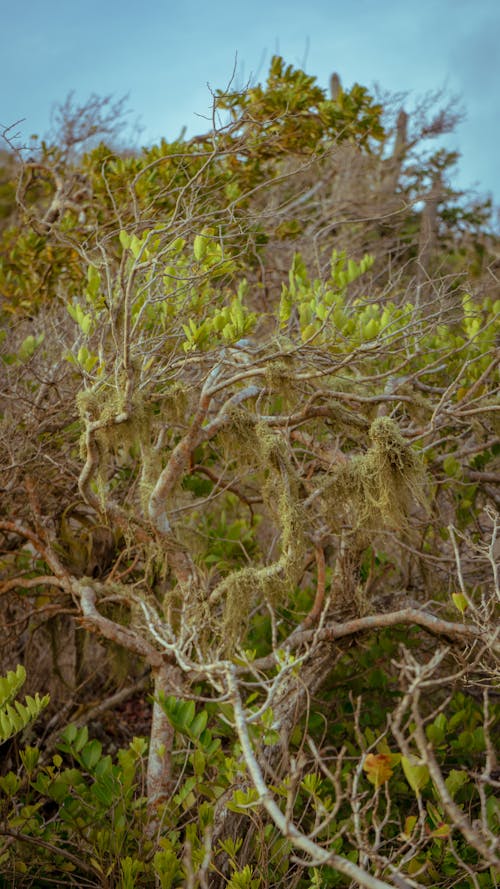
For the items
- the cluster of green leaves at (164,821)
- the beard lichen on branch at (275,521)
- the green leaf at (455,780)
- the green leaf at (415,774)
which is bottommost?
the green leaf at (455,780)

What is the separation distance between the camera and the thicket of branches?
131 inches

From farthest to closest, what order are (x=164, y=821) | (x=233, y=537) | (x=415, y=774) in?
(x=233, y=537), (x=164, y=821), (x=415, y=774)

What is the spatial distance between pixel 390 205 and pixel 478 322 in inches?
236

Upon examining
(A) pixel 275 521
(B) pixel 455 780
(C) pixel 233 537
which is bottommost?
(B) pixel 455 780

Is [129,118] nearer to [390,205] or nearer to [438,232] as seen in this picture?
[390,205]

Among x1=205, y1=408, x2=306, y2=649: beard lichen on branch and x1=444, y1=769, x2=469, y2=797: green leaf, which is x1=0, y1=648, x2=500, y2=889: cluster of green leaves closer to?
x1=444, y1=769, x2=469, y2=797: green leaf

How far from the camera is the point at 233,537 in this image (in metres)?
5.23

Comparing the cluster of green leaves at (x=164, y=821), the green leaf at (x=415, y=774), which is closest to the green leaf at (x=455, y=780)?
the cluster of green leaves at (x=164, y=821)

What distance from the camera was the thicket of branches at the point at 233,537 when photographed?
10.9 feet

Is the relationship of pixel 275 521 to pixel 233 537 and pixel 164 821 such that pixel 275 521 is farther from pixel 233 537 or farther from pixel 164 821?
pixel 164 821

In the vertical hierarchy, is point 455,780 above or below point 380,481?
below

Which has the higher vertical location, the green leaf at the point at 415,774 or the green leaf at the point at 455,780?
the green leaf at the point at 415,774

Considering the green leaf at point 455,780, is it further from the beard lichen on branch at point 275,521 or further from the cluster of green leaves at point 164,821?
the beard lichen on branch at point 275,521

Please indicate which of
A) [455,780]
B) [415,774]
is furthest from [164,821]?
[415,774]
